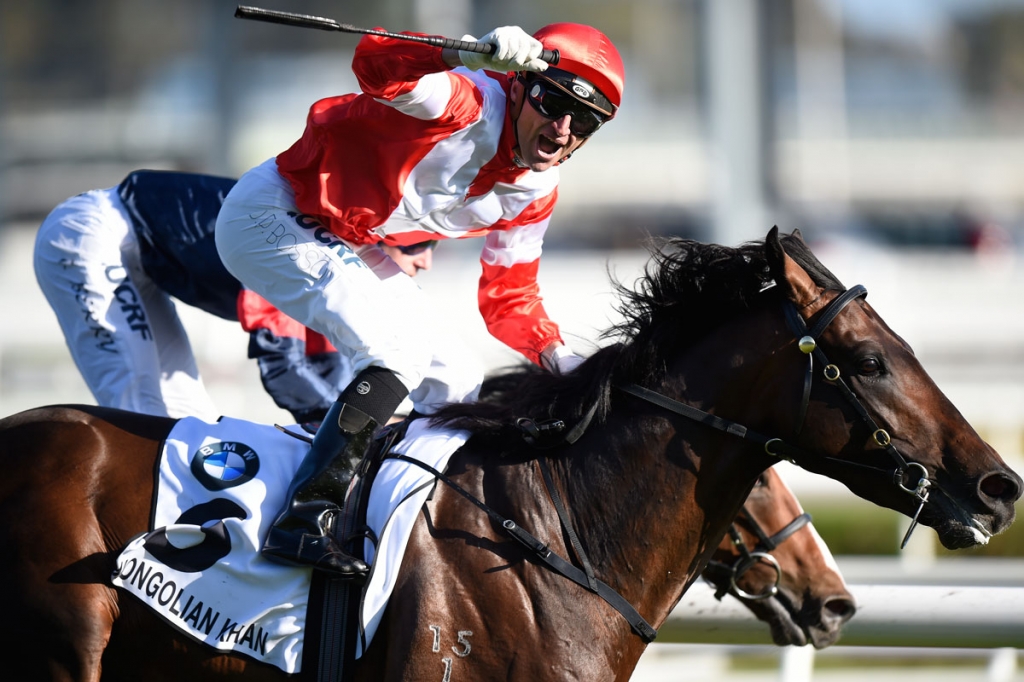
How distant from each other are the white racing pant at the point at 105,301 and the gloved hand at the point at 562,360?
4.30 feet

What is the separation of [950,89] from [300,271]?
53275 mm

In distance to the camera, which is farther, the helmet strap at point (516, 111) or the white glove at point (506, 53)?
the helmet strap at point (516, 111)

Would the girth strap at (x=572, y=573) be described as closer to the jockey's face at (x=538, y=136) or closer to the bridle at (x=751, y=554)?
the bridle at (x=751, y=554)

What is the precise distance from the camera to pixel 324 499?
273cm

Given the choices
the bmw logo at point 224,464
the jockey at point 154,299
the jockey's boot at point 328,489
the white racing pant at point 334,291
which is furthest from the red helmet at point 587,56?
the bmw logo at point 224,464

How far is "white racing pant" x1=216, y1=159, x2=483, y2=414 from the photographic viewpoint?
2889 millimetres

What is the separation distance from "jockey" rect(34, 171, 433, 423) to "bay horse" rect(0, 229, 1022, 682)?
0.69 m

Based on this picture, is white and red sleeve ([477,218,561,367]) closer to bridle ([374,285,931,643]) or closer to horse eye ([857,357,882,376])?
bridle ([374,285,931,643])

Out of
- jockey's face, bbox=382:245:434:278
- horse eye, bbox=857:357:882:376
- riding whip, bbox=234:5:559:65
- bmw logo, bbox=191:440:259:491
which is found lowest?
bmw logo, bbox=191:440:259:491

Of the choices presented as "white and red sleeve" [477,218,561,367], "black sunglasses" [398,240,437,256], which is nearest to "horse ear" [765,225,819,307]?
"white and red sleeve" [477,218,561,367]

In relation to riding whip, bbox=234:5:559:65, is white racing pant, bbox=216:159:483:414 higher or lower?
lower

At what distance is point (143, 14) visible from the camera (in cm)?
4834

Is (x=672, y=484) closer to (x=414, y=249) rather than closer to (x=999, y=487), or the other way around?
(x=999, y=487)

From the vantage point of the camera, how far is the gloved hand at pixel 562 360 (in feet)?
10.3
